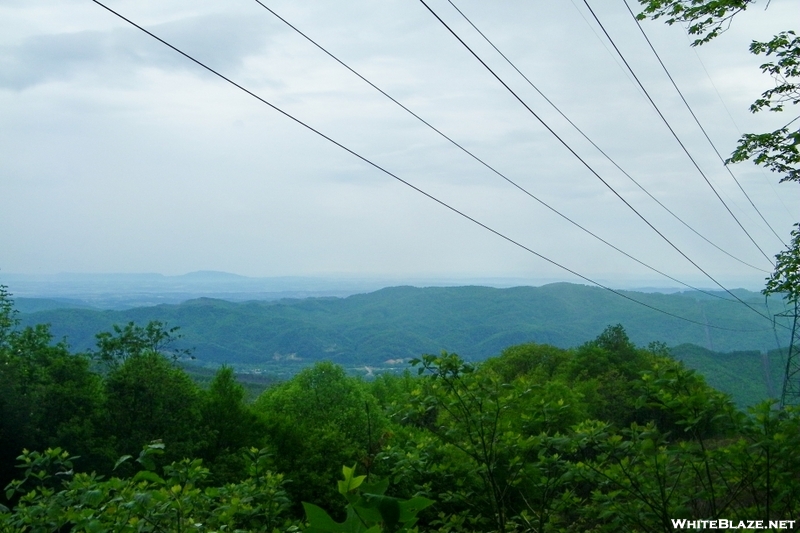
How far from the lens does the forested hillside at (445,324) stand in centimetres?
12812

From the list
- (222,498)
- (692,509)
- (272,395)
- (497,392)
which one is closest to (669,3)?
(497,392)

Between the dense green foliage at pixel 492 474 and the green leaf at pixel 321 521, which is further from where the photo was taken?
the dense green foliage at pixel 492 474

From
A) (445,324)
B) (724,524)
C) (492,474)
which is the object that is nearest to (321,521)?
(724,524)

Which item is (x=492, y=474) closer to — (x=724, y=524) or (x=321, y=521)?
(x=724, y=524)

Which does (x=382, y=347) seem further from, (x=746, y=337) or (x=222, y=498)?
(x=222, y=498)

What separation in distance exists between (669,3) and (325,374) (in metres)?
38.3

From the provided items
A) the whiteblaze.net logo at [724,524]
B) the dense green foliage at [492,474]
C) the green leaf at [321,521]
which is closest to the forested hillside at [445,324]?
the dense green foliage at [492,474]

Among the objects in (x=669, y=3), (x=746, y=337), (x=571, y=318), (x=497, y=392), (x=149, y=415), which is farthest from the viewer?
(x=571, y=318)

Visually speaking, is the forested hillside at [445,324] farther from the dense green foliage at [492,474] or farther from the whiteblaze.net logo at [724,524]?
the whiteblaze.net logo at [724,524]

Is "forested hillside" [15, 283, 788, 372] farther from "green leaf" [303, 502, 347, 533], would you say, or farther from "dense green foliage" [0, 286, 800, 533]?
"green leaf" [303, 502, 347, 533]

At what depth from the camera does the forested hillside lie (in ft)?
420

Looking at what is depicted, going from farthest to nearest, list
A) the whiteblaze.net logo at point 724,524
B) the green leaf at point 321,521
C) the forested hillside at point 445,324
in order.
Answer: the forested hillside at point 445,324 → the whiteblaze.net logo at point 724,524 → the green leaf at point 321,521

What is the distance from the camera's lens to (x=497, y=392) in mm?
4516

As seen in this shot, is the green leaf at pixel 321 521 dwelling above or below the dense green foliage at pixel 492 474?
above
